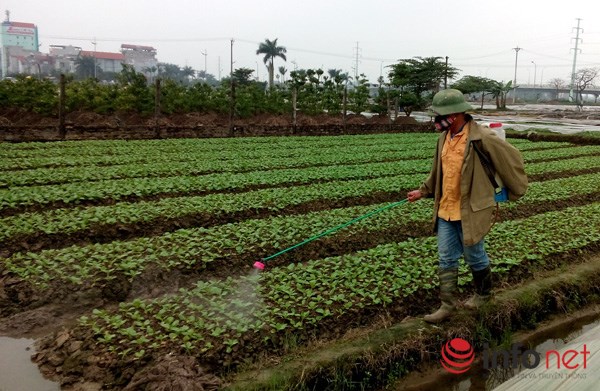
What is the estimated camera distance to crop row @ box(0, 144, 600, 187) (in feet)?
36.2

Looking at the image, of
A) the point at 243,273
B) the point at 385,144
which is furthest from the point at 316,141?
the point at 243,273

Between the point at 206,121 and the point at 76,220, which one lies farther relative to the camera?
the point at 206,121

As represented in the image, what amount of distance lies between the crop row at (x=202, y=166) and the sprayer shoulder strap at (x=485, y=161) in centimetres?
912

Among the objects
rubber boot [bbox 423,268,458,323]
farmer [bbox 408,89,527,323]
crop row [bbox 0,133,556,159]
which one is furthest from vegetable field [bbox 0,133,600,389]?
crop row [bbox 0,133,556,159]

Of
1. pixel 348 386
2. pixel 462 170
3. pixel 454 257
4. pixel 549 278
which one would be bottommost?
pixel 348 386

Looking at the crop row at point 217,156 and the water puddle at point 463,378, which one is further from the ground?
the crop row at point 217,156

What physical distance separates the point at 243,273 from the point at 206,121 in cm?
2158

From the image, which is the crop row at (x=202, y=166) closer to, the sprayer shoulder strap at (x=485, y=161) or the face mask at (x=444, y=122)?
Result: the face mask at (x=444, y=122)

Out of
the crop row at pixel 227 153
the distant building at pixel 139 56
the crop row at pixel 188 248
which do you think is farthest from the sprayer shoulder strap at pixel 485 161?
the distant building at pixel 139 56

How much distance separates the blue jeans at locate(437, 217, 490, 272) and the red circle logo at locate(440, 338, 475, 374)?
0.76m

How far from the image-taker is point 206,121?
27031mm

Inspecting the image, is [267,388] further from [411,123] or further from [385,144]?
[411,123]

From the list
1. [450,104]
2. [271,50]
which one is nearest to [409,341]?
[450,104]

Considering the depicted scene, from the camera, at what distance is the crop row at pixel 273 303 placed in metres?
4.31
